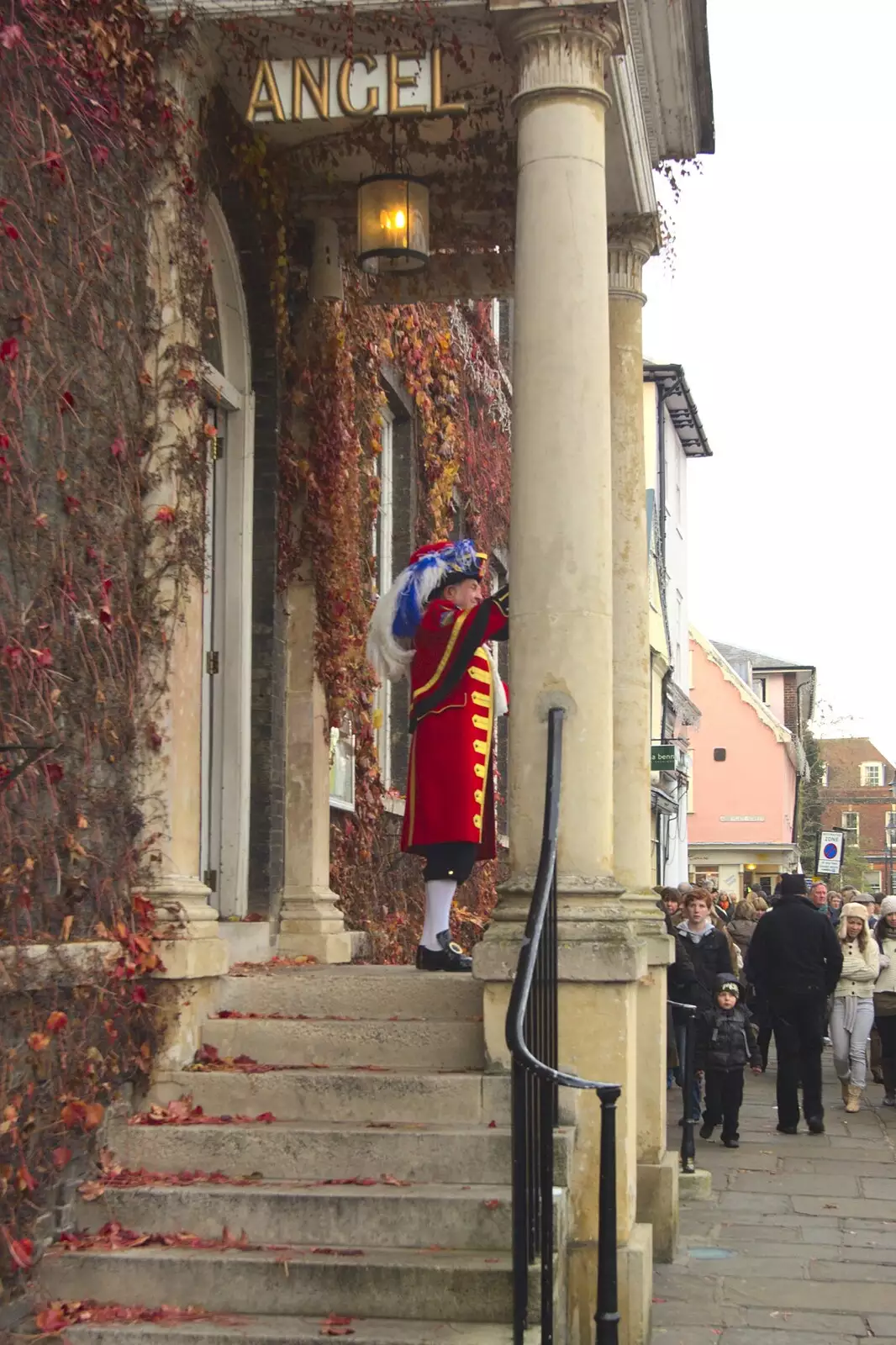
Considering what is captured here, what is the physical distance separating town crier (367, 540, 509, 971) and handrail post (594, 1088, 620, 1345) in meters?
3.06

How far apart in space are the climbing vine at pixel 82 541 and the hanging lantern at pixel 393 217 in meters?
1.62

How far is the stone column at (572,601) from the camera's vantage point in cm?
718

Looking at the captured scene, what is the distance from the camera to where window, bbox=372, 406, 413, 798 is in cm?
1309

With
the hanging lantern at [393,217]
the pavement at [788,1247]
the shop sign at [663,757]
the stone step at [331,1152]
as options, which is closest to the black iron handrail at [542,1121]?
the stone step at [331,1152]

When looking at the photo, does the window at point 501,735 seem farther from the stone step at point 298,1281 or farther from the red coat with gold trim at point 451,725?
the stone step at point 298,1281

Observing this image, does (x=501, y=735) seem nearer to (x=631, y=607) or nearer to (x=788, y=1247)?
(x=631, y=607)

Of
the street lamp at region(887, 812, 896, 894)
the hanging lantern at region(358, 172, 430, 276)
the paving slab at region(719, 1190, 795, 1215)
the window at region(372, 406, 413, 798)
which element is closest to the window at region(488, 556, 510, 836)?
the window at region(372, 406, 413, 798)

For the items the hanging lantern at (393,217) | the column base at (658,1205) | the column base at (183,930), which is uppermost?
the hanging lantern at (393,217)

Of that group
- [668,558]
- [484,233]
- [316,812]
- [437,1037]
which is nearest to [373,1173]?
[437,1037]

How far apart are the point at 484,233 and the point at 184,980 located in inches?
195

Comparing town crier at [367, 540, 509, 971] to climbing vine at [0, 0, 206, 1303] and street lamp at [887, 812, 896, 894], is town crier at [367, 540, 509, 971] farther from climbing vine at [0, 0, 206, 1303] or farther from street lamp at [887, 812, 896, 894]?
street lamp at [887, 812, 896, 894]

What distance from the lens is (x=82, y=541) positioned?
704 cm

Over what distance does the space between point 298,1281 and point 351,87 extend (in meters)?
5.05

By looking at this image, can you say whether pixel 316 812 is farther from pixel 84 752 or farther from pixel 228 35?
pixel 228 35
